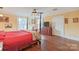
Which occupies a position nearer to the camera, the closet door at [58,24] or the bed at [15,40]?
the bed at [15,40]

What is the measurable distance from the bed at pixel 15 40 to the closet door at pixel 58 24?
431mm

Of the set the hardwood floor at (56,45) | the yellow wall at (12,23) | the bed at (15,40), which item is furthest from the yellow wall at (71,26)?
the yellow wall at (12,23)

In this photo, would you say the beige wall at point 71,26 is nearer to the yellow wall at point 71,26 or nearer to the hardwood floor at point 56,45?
the yellow wall at point 71,26

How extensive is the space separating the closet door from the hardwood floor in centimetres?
12

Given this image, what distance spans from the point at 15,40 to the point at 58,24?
0.77 metres

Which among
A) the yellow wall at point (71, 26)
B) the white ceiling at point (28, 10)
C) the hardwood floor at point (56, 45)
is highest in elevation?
the white ceiling at point (28, 10)

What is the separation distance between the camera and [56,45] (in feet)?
6.43

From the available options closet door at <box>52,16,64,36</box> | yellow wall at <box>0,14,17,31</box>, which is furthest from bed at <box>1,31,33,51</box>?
closet door at <box>52,16,64,36</box>

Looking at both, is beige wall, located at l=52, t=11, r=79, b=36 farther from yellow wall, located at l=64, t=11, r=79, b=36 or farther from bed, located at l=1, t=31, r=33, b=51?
bed, located at l=1, t=31, r=33, b=51

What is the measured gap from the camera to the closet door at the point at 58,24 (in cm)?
204

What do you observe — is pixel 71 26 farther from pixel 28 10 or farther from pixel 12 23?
pixel 12 23

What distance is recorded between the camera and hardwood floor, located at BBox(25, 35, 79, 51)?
1.94 metres
